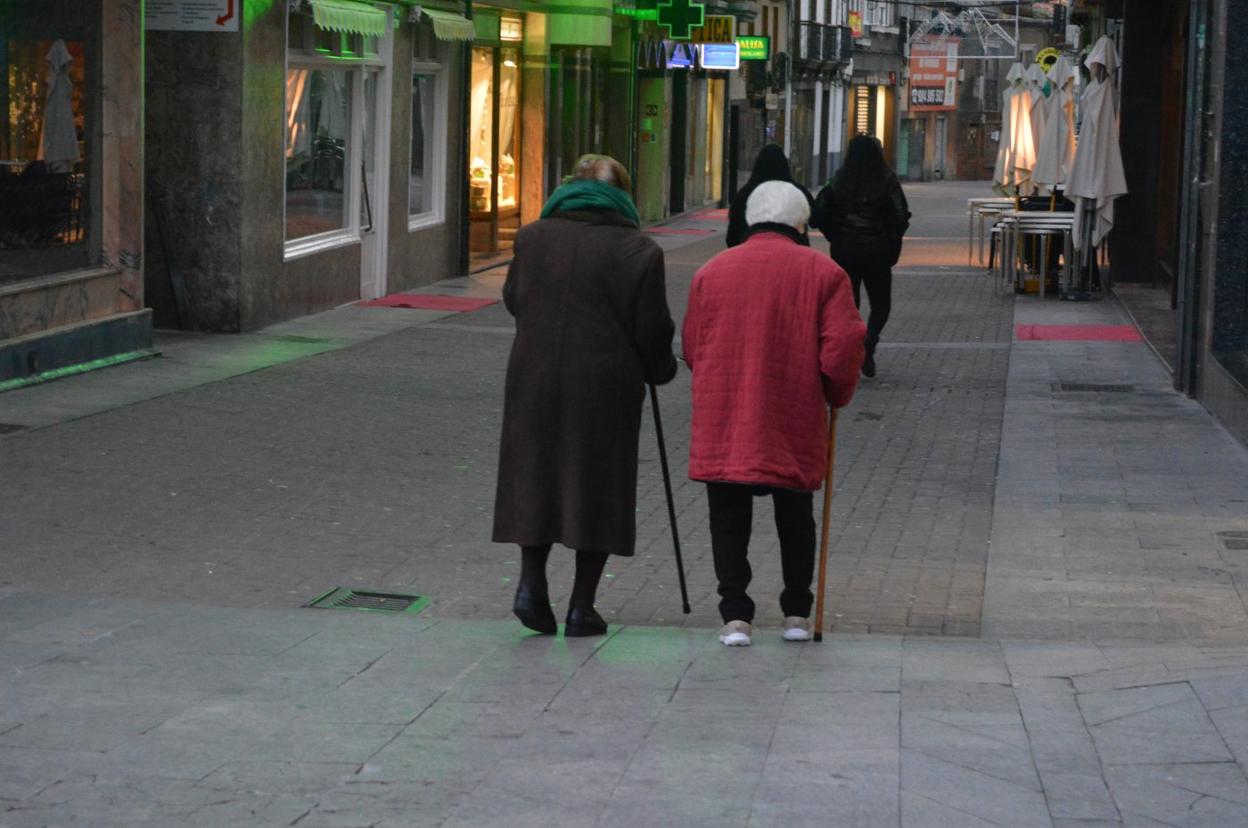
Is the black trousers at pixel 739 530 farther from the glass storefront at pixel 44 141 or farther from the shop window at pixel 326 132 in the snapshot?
the shop window at pixel 326 132

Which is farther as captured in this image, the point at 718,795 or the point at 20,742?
the point at 20,742

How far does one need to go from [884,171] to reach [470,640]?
840 cm

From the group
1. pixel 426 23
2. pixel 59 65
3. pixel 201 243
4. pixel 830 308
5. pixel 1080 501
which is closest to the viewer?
pixel 830 308

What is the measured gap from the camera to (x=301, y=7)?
17.5 meters

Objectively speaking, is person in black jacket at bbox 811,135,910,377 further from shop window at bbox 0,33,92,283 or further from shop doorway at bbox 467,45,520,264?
shop doorway at bbox 467,45,520,264

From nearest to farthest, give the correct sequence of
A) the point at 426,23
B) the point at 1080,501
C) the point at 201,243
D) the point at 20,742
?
the point at 20,742 < the point at 1080,501 < the point at 201,243 < the point at 426,23

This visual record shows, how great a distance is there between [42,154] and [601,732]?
374 inches

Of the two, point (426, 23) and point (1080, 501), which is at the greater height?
point (426, 23)

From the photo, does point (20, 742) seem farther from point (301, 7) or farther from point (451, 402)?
point (301, 7)

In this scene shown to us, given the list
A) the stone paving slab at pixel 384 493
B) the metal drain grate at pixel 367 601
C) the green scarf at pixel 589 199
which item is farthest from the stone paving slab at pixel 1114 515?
the metal drain grate at pixel 367 601

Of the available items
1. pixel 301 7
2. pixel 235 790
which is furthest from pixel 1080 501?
pixel 301 7

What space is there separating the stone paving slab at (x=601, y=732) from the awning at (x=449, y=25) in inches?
578

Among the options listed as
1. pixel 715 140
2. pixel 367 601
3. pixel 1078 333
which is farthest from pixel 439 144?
pixel 715 140

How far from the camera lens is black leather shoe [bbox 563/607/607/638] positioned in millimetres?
7039
